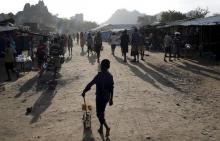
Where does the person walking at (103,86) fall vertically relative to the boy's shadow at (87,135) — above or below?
above

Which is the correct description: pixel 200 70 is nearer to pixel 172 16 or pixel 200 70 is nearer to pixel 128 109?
pixel 128 109

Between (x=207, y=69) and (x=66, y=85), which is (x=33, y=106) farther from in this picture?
(x=207, y=69)

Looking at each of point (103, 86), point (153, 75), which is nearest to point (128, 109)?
point (103, 86)

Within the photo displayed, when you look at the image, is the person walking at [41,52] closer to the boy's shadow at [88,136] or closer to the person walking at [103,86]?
the boy's shadow at [88,136]

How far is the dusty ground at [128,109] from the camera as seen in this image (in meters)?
8.52

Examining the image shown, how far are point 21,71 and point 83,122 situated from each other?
12098mm

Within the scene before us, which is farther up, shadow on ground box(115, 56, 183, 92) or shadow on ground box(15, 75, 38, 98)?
shadow on ground box(115, 56, 183, 92)

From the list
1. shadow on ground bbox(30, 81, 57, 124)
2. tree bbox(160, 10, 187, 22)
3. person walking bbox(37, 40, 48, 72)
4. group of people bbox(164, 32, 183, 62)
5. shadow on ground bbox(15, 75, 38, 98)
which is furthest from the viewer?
tree bbox(160, 10, 187, 22)

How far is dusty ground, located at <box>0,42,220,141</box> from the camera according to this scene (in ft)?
28.0

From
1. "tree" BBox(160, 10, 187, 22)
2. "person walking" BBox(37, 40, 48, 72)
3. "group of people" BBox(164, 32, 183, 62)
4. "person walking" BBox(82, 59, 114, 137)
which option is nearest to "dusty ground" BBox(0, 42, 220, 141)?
"person walking" BBox(82, 59, 114, 137)

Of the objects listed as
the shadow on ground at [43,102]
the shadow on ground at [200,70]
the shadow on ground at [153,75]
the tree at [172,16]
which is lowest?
the shadow on ground at [43,102]

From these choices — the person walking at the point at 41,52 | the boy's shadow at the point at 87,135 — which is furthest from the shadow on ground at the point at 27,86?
the boy's shadow at the point at 87,135

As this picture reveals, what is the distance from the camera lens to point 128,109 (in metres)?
10.7

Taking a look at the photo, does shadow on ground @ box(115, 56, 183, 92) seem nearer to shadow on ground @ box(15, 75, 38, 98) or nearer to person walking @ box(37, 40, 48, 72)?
person walking @ box(37, 40, 48, 72)
